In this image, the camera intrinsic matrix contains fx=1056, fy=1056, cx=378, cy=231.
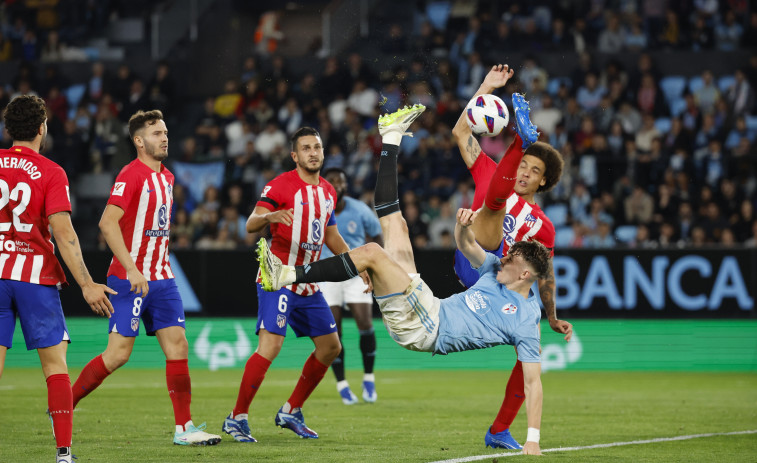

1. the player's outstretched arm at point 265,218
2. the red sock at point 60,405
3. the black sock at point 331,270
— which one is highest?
the player's outstretched arm at point 265,218

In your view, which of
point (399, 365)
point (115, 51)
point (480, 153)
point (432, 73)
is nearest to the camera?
point (480, 153)

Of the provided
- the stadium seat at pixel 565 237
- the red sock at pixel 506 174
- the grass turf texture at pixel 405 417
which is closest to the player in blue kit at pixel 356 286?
the grass turf texture at pixel 405 417

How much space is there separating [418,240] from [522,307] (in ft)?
29.6

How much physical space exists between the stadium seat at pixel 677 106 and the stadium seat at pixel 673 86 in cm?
8

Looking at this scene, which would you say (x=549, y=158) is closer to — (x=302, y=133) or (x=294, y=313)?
(x=302, y=133)

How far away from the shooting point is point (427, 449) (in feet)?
24.6

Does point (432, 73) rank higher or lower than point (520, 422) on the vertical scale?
higher

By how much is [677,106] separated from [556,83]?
2139 millimetres

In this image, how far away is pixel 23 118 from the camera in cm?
630

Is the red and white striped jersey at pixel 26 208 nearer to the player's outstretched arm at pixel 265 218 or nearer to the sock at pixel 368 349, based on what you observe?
the player's outstretched arm at pixel 265 218

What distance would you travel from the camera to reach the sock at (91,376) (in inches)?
310

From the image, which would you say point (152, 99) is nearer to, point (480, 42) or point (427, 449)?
point (480, 42)

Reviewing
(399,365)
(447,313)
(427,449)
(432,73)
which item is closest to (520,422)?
(427,449)

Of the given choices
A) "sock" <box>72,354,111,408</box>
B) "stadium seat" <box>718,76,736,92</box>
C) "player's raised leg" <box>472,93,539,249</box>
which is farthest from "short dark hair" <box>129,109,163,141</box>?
"stadium seat" <box>718,76,736,92</box>
